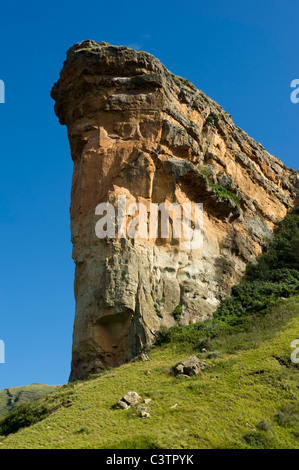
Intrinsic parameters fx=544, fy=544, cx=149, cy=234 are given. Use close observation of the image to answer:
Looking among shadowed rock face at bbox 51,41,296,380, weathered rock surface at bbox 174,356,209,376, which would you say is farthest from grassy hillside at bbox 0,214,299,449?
shadowed rock face at bbox 51,41,296,380

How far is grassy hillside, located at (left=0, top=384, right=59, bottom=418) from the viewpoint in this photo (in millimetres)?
62912

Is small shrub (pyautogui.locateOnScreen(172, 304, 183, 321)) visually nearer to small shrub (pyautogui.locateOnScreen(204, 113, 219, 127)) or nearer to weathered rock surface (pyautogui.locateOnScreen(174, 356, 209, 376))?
weathered rock surface (pyautogui.locateOnScreen(174, 356, 209, 376))

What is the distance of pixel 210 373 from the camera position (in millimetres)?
23828

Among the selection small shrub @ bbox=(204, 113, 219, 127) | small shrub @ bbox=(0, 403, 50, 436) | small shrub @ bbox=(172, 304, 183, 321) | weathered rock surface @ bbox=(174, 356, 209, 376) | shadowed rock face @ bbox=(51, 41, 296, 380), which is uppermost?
small shrub @ bbox=(204, 113, 219, 127)

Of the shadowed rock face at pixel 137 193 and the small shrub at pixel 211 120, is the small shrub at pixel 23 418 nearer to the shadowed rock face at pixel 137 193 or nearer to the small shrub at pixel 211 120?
the shadowed rock face at pixel 137 193

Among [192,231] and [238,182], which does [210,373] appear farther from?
[238,182]

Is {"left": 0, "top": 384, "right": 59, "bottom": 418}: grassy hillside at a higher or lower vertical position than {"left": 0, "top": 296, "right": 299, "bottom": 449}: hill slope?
higher

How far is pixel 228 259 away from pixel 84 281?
10.9 m

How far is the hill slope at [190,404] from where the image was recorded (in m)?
18.3

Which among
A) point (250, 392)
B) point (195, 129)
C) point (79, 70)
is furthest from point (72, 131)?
point (250, 392)

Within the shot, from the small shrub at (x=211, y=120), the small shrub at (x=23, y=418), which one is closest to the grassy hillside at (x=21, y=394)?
the small shrub at (x=211, y=120)

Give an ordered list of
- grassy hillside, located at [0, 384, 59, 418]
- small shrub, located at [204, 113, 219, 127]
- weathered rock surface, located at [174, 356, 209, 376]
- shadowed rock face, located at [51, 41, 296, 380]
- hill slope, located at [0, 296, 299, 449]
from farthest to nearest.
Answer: grassy hillside, located at [0, 384, 59, 418], small shrub, located at [204, 113, 219, 127], shadowed rock face, located at [51, 41, 296, 380], weathered rock surface, located at [174, 356, 209, 376], hill slope, located at [0, 296, 299, 449]

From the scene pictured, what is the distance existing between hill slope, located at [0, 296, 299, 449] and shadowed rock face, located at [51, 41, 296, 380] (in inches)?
105

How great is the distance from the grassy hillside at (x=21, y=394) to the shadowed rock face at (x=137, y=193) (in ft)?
115
